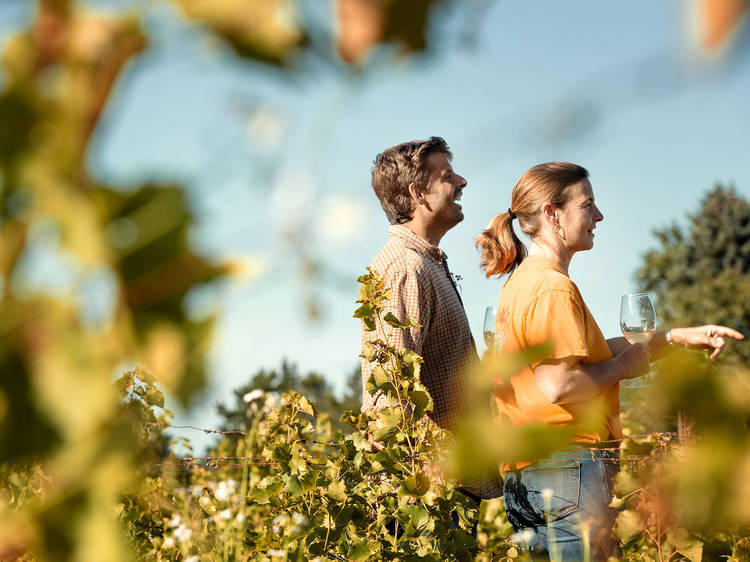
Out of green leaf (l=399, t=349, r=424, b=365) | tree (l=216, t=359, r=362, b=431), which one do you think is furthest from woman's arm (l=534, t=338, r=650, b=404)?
tree (l=216, t=359, r=362, b=431)

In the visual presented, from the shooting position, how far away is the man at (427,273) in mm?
2832

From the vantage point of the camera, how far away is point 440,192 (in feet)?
10.7

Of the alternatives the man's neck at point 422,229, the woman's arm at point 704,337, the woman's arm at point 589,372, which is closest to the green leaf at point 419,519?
the woman's arm at point 589,372

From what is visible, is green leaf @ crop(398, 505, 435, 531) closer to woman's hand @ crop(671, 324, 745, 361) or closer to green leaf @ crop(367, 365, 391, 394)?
green leaf @ crop(367, 365, 391, 394)

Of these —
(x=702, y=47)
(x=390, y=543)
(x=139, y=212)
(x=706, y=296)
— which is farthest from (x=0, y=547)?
(x=706, y=296)

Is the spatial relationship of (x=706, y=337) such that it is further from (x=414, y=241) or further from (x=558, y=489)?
(x=414, y=241)

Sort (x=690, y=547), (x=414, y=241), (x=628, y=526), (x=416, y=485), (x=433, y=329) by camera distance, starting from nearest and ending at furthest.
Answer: (x=690, y=547) → (x=628, y=526) → (x=416, y=485) → (x=433, y=329) → (x=414, y=241)

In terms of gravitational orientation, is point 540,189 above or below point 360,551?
above

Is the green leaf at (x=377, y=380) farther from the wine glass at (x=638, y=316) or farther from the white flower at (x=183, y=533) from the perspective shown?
the white flower at (x=183, y=533)

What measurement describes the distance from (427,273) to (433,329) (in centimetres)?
23

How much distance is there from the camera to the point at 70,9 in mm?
374

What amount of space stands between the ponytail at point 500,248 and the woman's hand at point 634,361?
37.8 inches

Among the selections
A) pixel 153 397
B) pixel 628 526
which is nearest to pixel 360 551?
pixel 628 526

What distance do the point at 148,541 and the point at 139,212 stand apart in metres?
3.49
